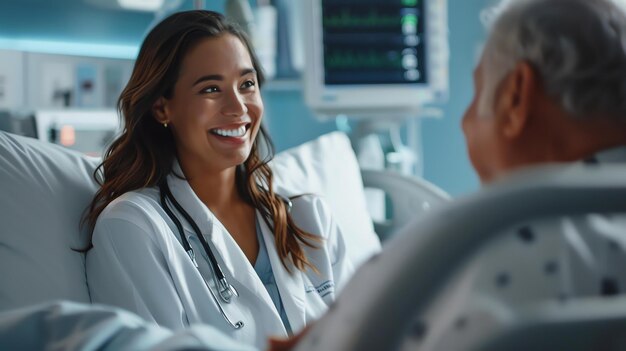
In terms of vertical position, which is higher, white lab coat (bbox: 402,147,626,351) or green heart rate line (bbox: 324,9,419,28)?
green heart rate line (bbox: 324,9,419,28)

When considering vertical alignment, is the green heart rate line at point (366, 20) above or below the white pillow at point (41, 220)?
above

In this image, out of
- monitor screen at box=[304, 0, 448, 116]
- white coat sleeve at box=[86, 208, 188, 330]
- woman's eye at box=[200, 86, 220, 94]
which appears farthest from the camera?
monitor screen at box=[304, 0, 448, 116]

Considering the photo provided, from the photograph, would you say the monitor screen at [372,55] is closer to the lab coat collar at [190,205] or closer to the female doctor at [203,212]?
the female doctor at [203,212]

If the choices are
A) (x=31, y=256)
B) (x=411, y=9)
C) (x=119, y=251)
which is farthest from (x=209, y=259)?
(x=411, y=9)

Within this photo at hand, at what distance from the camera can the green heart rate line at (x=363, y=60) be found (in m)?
3.37

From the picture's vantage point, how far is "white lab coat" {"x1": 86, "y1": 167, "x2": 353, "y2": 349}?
5.53ft

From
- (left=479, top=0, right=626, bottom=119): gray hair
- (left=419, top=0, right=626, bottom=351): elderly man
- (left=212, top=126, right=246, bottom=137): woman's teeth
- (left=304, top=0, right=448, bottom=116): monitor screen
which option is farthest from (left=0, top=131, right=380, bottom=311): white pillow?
(left=304, top=0, right=448, bottom=116): monitor screen

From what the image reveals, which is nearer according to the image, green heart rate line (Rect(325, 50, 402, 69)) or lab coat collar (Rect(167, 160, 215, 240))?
lab coat collar (Rect(167, 160, 215, 240))

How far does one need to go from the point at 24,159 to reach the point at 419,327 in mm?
1325

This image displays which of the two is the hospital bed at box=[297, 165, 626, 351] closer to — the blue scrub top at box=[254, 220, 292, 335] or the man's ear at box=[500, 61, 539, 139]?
the man's ear at box=[500, 61, 539, 139]

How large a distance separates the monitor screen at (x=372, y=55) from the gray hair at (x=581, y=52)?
2.35 m

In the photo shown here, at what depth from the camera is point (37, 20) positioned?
291cm

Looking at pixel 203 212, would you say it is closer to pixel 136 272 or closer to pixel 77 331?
pixel 136 272

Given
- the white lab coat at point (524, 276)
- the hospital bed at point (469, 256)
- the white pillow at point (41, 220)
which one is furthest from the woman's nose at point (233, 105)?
the hospital bed at point (469, 256)
